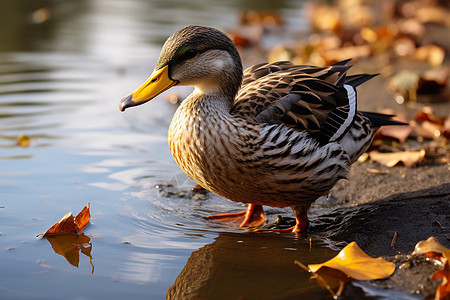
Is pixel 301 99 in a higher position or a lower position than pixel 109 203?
higher

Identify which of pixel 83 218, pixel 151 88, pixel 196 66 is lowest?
pixel 83 218

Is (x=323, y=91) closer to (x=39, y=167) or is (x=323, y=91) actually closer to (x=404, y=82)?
(x=39, y=167)

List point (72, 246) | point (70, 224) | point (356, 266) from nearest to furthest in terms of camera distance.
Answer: point (356, 266) < point (72, 246) < point (70, 224)

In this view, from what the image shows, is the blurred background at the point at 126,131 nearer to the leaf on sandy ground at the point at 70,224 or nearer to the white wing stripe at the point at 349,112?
the leaf on sandy ground at the point at 70,224

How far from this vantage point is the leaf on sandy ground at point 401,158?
4711 mm

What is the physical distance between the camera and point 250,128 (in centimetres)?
367

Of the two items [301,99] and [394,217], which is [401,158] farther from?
[301,99]

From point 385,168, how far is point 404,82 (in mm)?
1978

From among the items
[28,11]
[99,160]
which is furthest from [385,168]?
[28,11]

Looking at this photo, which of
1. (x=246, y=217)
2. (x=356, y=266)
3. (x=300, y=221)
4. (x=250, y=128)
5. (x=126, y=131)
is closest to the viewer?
(x=356, y=266)

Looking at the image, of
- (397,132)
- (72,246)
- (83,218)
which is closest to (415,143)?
(397,132)

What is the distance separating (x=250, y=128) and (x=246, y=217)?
2.37ft

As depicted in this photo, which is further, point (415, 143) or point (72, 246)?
point (415, 143)

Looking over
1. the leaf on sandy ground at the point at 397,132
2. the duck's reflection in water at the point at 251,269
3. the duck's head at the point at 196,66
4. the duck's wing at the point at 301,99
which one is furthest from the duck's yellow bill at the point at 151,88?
the leaf on sandy ground at the point at 397,132
